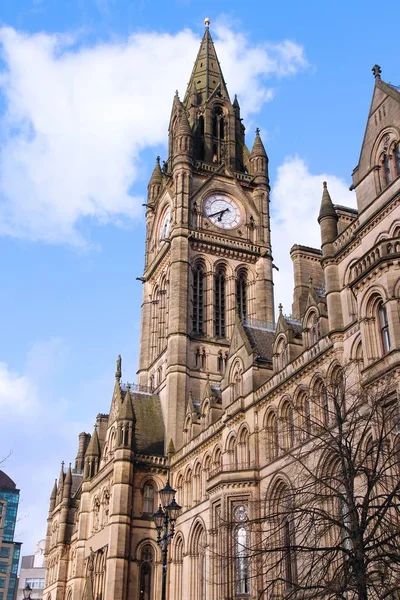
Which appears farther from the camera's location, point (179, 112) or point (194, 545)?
point (179, 112)

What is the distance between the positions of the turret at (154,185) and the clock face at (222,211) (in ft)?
28.8

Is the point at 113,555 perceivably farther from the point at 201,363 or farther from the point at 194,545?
the point at 201,363

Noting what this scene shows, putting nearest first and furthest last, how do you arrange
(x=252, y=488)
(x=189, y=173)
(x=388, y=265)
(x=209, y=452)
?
(x=388, y=265), (x=252, y=488), (x=209, y=452), (x=189, y=173)

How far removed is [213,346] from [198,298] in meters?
4.69

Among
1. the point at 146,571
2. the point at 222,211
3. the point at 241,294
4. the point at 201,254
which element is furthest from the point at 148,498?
the point at 222,211

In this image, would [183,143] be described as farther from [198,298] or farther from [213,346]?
[213,346]

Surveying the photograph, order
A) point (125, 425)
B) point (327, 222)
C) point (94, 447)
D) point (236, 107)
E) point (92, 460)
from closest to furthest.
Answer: point (327, 222)
point (125, 425)
point (92, 460)
point (94, 447)
point (236, 107)

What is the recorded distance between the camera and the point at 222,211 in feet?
222

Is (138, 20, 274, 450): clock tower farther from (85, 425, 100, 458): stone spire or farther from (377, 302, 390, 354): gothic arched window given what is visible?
(377, 302, 390, 354): gothic arched window

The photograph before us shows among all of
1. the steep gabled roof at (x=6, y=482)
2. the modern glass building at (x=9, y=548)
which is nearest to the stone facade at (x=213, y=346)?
the modern glass building at (x=9, y=548)

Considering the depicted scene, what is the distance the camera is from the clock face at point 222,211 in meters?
67.2

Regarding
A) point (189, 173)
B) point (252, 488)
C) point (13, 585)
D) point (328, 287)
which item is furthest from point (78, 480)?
point (13, 585)

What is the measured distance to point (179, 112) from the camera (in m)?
73.7

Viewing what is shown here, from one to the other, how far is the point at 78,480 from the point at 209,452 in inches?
1453
